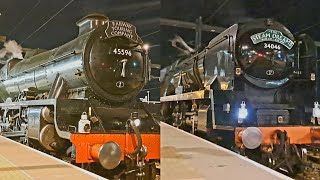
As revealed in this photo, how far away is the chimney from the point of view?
133 inches

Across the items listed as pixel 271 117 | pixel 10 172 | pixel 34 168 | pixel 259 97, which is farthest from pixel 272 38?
pixel 10 172

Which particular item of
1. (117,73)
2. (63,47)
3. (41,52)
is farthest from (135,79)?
(41,52)

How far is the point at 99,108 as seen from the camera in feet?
11.1

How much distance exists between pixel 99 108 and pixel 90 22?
2.87 feet

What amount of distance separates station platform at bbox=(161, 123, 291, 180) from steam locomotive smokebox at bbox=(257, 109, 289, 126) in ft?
1.33

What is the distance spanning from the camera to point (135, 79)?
3549 mm

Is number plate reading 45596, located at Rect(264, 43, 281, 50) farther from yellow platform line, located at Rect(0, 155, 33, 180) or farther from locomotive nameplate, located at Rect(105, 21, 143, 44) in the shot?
yellow platform line, located at Rect(0, 155, 33, 180)

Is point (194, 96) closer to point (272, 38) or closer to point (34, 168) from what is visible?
point (272, 38)

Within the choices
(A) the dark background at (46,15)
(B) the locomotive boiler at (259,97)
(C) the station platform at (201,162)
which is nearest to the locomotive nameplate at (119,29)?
(A) the dark background at (46,15)

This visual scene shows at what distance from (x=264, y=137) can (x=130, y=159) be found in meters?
1.11

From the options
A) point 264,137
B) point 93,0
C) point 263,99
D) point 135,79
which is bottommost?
point 264,137

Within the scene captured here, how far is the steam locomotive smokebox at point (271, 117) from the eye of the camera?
2771 millimetres

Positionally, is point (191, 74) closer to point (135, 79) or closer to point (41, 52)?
point (135, 79)

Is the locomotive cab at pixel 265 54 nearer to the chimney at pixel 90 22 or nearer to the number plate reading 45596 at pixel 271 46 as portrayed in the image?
the number plate reading 45596 at pixel 271 46
